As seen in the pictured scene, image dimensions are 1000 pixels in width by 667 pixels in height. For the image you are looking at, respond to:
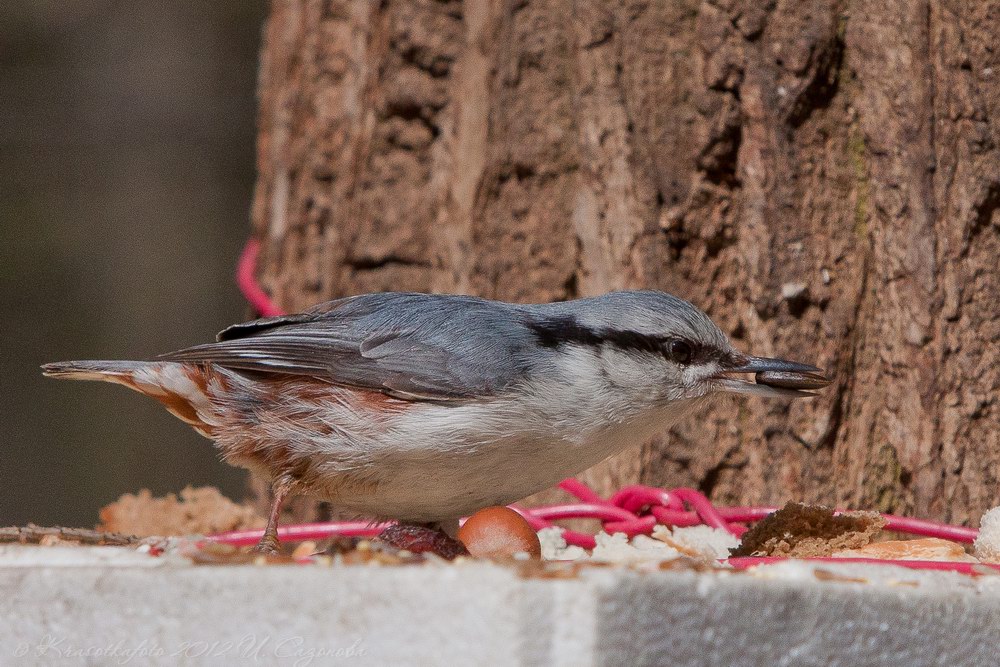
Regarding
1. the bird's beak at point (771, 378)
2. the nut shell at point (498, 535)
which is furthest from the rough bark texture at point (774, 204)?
the nut shell at point (498, 535)

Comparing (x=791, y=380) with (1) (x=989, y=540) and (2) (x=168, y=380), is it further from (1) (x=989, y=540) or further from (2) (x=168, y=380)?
(2) (x=168, y=380)

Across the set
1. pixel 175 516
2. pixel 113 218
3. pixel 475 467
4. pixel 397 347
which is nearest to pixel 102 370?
pixel 175 516

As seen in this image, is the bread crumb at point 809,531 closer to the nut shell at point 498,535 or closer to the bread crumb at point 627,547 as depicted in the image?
the bread crumb at point 627,547

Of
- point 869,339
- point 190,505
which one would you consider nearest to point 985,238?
point 869,339

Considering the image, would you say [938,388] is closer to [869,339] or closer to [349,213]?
[869,339]

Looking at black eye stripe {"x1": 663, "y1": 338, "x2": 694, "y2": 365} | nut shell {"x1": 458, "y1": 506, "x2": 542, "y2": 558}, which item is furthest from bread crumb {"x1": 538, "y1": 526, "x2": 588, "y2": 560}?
black eye stripe {"x1": 663, "y1": 338, "x2": 694, "y2": 365}

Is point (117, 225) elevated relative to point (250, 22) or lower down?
lower down

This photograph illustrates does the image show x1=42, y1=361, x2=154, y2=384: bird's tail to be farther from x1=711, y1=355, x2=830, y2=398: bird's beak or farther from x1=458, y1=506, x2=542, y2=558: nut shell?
x1=711, y1=355, x2=830, y2=398: bird's beak

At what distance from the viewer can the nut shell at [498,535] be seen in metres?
2.06

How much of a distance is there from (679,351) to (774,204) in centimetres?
61

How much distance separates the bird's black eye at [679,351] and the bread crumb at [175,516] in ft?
4.62

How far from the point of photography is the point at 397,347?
252cm

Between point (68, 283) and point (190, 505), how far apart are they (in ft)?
19.9

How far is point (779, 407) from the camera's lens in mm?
2848
